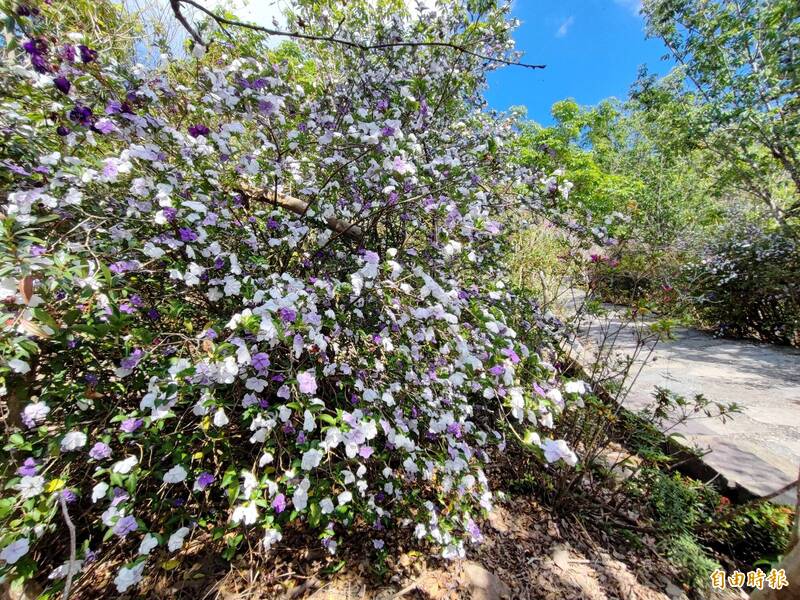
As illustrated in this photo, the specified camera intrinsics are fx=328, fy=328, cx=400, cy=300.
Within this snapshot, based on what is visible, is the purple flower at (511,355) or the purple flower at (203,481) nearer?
the purple flower at (203,481)

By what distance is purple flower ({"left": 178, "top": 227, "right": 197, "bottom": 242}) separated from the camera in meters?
1.42

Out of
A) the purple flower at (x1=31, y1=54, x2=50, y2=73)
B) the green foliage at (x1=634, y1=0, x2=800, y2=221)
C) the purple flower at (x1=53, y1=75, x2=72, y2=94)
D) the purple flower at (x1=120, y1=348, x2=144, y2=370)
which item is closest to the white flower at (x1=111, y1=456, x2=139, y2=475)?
the purple flower at (x1=120, y1=348, x2=144, y2=370)

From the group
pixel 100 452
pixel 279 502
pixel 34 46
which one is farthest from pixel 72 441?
pixel 34 46

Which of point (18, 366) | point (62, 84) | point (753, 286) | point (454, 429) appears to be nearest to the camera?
point (18, 366)

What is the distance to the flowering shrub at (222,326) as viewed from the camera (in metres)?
1.09

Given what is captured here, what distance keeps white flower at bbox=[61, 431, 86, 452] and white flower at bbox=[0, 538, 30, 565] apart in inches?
9.8

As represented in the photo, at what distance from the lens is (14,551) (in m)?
0.93

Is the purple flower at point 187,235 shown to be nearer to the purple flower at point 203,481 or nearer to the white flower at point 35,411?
the white flower at point 35,411

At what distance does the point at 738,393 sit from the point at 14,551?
17.0 feet

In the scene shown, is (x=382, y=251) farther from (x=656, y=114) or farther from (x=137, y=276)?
(x=656, y=114)

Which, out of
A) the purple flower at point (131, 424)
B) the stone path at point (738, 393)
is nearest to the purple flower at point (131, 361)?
the purple flower at point (131, 424)

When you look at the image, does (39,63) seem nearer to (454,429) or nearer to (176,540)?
(176,540)

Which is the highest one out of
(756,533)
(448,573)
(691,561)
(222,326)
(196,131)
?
(196,131)

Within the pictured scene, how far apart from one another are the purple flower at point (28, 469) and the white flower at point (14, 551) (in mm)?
185
